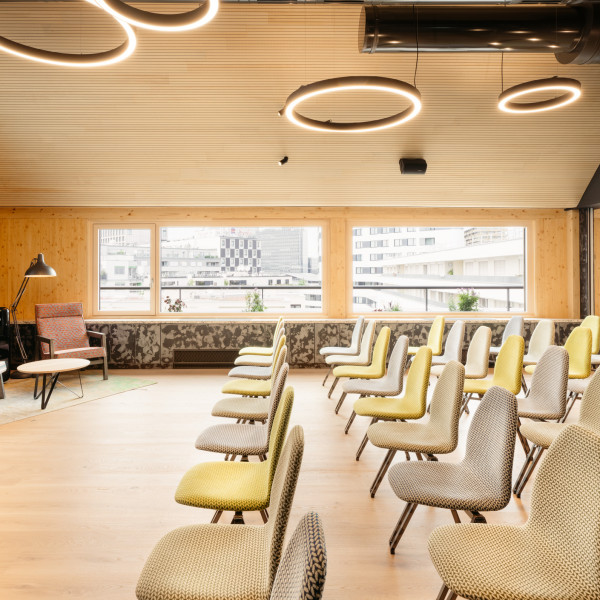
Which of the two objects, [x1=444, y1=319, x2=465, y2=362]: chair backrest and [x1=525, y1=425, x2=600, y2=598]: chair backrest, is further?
[x1=444, y1=319, x2=465, y2=362]: chair backrest

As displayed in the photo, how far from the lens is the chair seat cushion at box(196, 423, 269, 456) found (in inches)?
96.3

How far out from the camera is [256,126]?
20.0 feet

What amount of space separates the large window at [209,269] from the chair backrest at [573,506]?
6.38 metres

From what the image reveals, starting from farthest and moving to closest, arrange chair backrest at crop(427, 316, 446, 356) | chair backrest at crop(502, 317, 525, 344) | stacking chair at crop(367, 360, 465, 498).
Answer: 1. chair backrest at crop(427, 316, 446, 356)
2. chair backrest at crop(502, 317, 525, 344)
3. stacking chair at crop(367, 360, 465, 498)

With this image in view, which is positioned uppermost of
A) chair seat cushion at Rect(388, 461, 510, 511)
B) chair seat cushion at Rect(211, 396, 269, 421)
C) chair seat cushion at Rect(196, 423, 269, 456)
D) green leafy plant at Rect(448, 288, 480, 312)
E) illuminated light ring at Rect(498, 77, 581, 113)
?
illuminated light ring at Rect(498, 77, 581, 113)

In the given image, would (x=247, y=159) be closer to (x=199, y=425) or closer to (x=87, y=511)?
(x=199, y=425)

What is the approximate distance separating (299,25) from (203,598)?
16.8ft

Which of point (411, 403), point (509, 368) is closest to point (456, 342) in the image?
point (509, 368)

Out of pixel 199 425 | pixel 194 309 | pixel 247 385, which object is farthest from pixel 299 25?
pixel 194 309

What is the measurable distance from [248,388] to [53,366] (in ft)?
9.70

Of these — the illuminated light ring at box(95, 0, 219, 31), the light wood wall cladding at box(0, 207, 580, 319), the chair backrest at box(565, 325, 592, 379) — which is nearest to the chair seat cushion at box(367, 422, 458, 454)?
→ the chair backrest at box(565, 325, 592, 379)

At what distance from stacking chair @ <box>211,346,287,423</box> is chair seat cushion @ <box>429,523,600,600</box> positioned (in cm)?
147

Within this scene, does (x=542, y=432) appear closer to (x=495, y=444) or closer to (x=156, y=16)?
(x=495, y=444)

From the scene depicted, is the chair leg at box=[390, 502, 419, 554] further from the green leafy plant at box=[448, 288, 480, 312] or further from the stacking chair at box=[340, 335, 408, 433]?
the green leafy plant at box=[448, 288, 480, 312]
